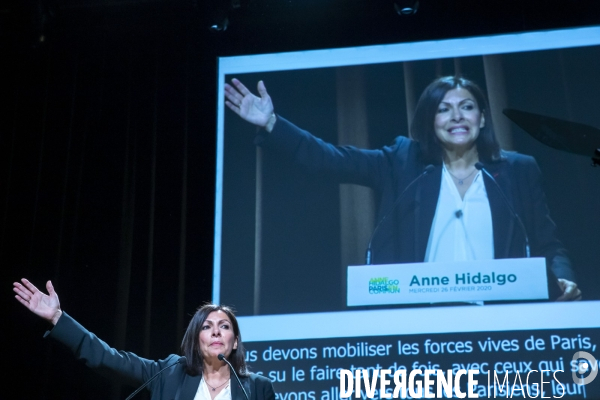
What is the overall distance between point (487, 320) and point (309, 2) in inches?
90.0

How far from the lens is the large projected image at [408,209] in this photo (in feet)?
12.6

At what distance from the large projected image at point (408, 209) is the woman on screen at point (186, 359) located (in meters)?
1.17

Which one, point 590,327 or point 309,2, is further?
point 309,2

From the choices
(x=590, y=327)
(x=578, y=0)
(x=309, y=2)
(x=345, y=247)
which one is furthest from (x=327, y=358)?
(x=578, y=0)

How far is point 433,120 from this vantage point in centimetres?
428

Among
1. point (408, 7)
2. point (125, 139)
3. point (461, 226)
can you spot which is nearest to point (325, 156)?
point (461, 226)

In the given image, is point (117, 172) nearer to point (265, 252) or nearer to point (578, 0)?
point (265, 252)

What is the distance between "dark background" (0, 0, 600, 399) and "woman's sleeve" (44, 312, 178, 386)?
5.45 feet

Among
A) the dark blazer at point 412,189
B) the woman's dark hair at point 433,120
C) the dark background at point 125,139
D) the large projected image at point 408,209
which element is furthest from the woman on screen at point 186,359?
the woman's dark hair at point 433,120

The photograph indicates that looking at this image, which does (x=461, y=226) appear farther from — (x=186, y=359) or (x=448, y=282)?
(x=186, y=359)

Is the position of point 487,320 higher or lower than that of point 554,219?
lower

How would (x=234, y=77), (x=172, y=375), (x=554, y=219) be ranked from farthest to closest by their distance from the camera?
(x=234, y=77), (x=554, y=219), (x=172, y=375)

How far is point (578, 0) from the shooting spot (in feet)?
15.2

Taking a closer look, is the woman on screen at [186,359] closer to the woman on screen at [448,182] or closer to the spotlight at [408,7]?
the woman on screen at [448,182]
